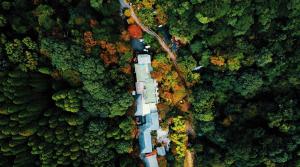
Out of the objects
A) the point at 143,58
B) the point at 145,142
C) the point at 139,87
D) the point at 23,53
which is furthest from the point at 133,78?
the point at 23,53

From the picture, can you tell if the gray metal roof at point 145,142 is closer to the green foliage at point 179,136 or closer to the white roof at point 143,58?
the green foliage at point 179,136

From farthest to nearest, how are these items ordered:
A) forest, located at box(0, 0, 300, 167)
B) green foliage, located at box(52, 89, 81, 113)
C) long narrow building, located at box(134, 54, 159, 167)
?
long narrow building, located at box(134, 54, 159, 167), green foliage, located at box(52, 89, 81, 113), forest, located at box(0, 0, 300, 167)

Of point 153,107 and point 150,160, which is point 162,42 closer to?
point 153,107

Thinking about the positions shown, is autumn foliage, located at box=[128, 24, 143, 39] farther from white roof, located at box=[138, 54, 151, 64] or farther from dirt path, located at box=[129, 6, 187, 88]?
white roof, located at box=[138, 54, 151, 64]

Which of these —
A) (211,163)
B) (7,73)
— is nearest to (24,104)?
(7,73)

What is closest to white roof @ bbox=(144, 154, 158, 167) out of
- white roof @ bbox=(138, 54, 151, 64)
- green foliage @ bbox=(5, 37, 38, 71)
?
white roof @ bbox=(138, 54, 151, 64)

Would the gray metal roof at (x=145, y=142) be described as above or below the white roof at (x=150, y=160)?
above

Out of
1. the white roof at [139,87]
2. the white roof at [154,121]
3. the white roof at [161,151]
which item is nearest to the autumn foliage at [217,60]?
the white roof at [139,87]

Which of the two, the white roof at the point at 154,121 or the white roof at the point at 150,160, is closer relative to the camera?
the white roof at the point at 150,160

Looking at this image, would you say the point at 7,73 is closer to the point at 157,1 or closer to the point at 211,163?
the point at 157,1
